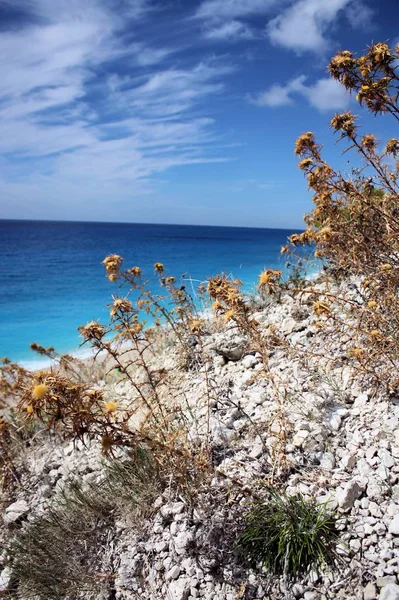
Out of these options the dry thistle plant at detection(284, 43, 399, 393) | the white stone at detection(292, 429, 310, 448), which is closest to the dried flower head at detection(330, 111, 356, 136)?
the dry thistle plant at detection(284, 43, 399, 393)

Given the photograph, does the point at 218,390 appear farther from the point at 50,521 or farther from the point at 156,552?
the point at 50,521

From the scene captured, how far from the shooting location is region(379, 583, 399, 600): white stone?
1.64 meters

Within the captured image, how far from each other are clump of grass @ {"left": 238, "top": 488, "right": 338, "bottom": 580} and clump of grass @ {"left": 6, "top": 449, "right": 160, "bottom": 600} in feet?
2.39

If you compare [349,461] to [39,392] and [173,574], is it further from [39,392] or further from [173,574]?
[39,392]

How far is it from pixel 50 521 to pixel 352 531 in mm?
2077

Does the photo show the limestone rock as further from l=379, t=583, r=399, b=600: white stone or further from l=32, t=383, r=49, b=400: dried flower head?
l=32, t=383, r=49, b=400: dried flower head

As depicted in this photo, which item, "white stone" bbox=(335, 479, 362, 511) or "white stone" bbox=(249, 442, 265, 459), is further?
"white stone" bbox=(249, 442, 265, 459)

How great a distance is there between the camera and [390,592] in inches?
65.2

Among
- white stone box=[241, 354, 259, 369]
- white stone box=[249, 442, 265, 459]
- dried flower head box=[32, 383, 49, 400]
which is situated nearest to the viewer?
dried flower head box=[32, 383, 49, 400]

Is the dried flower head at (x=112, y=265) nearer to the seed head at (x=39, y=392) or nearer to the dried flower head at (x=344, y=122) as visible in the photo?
the seed head at (x=39, y=392)

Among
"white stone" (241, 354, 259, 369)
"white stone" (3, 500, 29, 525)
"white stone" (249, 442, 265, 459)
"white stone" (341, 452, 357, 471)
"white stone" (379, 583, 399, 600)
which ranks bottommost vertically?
A: "white stone" (379, 583, 399, 600)

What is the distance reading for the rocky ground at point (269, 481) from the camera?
190cm

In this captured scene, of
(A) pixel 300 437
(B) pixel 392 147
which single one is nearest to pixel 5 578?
(A) pixel 300 437

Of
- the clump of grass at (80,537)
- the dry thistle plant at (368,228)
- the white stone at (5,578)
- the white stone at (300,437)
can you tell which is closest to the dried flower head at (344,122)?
the dry thistle plant at (368,228)
